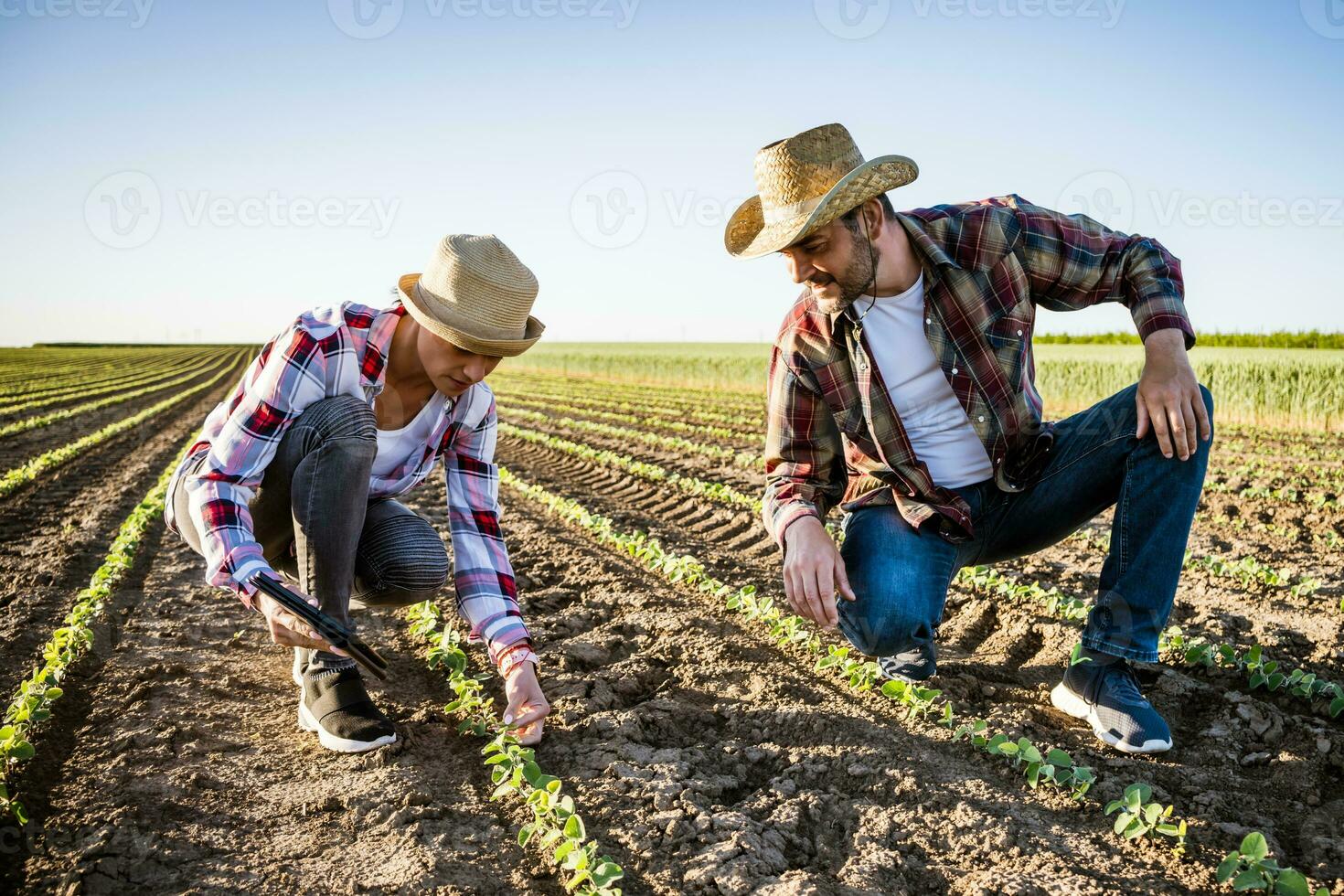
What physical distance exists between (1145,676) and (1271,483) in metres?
5.88

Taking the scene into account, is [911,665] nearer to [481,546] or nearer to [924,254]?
[924,254]

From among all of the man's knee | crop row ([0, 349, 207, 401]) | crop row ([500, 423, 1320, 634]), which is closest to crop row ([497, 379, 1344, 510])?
crop row ([500, 423, 1320, 634])

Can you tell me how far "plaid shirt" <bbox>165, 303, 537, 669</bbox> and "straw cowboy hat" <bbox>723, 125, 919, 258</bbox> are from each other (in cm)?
110

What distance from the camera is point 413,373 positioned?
2.92 metres

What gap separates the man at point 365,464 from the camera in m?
2.58

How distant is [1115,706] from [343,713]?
2392mm

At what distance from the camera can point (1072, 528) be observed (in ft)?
10.5

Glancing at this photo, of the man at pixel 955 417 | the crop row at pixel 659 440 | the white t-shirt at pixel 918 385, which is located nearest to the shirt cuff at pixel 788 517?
the man at pixel 955 417

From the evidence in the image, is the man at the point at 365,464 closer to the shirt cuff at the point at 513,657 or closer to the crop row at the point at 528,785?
the shirt cuff at the point at 513,657

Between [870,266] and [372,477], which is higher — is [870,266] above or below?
above

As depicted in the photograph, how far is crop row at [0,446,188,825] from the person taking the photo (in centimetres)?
258

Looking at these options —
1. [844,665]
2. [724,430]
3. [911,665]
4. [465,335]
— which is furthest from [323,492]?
[724,430]

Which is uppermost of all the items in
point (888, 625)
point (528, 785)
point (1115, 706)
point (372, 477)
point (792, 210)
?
point (792, 210)

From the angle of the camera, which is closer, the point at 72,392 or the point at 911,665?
the point at 911,665
